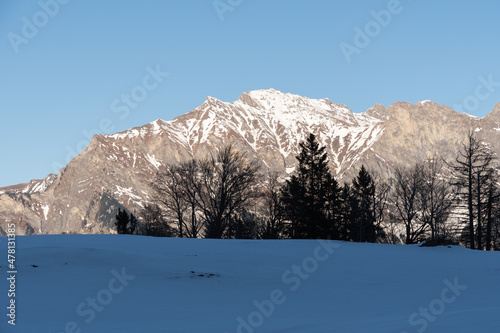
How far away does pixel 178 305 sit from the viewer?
1355 centimetres

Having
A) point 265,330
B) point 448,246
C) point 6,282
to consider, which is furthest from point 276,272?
point 448,246

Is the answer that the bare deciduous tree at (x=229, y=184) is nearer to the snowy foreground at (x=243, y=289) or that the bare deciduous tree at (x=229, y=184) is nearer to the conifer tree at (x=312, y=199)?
the conifer tree at (x=312, y=199)

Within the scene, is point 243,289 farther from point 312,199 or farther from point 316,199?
point 316,199

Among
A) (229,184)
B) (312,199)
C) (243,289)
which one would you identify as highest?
(229,184)

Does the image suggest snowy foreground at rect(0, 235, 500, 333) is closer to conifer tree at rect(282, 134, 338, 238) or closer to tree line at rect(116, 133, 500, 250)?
tree line at rect(116, 133, 500, 250)

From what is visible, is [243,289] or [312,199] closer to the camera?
[243,289]

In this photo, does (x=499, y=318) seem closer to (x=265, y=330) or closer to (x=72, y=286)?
(x=265, y=330)

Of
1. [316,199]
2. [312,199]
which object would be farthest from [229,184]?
[316,199]

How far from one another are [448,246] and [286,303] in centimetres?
1411

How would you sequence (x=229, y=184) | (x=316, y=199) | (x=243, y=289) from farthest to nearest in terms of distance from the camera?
(x=229, y=184)
(x=316, y=199)
(x=243, y=289)

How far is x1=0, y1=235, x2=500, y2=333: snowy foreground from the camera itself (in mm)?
11445

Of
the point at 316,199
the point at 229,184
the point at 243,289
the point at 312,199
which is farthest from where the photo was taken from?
the point at 229,184

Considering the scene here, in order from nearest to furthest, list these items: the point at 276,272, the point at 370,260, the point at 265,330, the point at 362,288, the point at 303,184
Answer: the point at 265,330, the point at 362,288, the point at 276,272, the point at 370,260, the point at 303,184

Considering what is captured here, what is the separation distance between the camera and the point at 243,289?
16.0 meters
